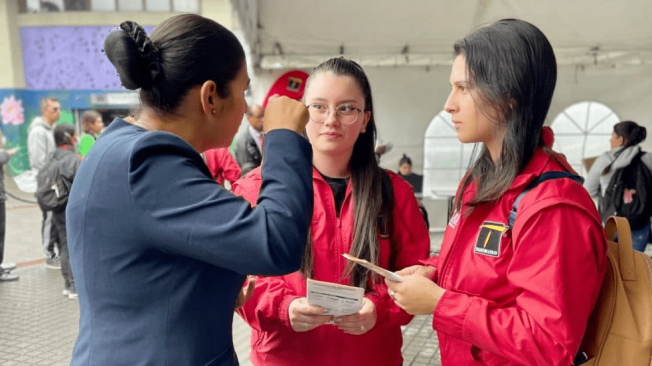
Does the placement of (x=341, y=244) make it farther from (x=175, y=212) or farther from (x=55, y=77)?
(x=55, y=77)

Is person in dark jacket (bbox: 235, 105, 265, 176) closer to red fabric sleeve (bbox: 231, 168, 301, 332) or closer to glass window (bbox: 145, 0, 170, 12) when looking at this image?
red fabric sleeve (bbox: 231, 168, 301, 332)

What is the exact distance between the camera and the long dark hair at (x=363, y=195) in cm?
161

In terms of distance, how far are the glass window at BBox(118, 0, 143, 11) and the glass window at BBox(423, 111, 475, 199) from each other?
42.8 ft

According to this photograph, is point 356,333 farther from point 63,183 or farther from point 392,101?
point 392,101

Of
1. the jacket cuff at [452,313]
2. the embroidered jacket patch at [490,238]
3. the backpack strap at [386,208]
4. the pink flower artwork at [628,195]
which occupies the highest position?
the embroidered jacket patch at [490,238]

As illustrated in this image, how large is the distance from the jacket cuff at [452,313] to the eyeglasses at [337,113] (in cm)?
75

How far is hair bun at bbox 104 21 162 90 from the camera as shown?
3.09ft

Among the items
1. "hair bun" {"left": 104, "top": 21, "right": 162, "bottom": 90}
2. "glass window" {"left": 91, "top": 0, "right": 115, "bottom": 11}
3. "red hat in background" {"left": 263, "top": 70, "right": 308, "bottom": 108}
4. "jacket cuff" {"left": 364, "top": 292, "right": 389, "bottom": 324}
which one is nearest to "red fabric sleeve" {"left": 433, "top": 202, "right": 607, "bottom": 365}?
"jacket cuff" {"left": 364, "top": 292, "right": 389, "bottom": 324}

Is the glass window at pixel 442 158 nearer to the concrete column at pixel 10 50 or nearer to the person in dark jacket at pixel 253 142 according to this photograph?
the person in dark jacket at pixel 253 142

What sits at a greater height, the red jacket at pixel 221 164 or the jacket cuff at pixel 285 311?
the jacket cuff at pixel 285 311

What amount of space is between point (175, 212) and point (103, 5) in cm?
1822

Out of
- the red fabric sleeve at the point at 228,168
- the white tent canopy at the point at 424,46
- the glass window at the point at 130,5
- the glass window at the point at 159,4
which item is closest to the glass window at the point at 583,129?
the white tent canopy at the point at 424,46

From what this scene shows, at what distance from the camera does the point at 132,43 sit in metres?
0.95

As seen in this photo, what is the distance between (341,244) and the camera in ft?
5.32
